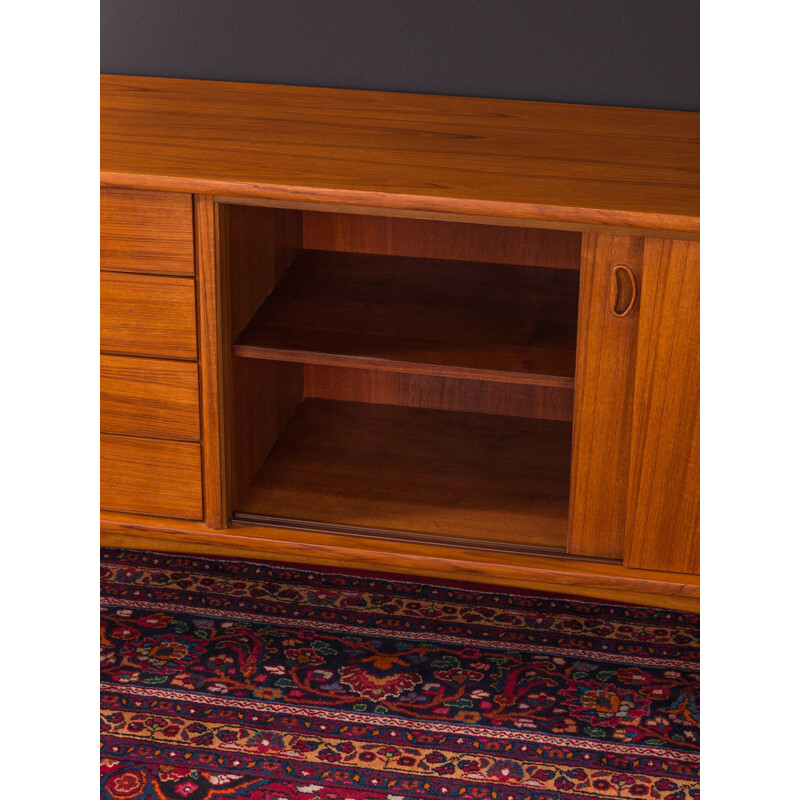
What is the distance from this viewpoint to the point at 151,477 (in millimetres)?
1875

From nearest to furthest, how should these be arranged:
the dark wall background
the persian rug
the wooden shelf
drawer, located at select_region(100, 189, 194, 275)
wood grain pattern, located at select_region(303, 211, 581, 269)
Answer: the persian rug, drawer, located at select_region(100, 189, 194, 275), the wooden shelf, the dark wall background, wood grain pattern, located at select_region(303, 211, 581, 269)

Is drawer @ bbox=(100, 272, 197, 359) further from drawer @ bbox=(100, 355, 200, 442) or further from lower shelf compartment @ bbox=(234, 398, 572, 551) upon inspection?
lower shelf compartment @ bbox=(234, 398, 572, 551)

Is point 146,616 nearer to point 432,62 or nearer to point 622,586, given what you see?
point 622,586

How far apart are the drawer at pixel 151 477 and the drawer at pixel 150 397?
0.02m

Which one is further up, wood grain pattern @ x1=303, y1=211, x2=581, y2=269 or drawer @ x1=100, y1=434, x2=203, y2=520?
wood grain pattern @ x1=303, y1=211, x2=581, y2=269

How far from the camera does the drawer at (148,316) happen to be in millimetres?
1733

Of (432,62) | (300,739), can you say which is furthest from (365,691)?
(432,62)

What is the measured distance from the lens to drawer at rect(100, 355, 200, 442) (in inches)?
70.5

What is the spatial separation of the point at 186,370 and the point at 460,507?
55cm

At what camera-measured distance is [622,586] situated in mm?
1806

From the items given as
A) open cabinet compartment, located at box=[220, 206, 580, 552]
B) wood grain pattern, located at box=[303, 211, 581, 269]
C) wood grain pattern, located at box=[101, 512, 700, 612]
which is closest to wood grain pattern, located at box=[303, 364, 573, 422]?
open cabinet compartment, located at box=[220, 206, 580, 552]

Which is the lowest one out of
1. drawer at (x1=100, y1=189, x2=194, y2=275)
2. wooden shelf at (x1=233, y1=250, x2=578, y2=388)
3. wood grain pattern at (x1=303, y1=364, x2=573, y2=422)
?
wood grain pattern at (x1=303, y1=364, x2=573, y2=422)

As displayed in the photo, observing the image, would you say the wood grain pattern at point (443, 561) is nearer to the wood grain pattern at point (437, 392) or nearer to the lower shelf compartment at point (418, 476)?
the lower shelf compartment at point (418, 476)

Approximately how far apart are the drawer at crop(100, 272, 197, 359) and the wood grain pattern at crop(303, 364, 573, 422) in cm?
56
